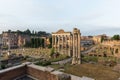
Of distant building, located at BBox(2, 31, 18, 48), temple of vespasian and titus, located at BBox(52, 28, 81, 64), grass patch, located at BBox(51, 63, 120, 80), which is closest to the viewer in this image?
grass patch, located at BBox(51, 63, 120, 80)

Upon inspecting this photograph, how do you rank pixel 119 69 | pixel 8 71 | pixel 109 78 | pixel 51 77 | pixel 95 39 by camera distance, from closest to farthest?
pixel 51 77 → pixel 8 71 → pixel 109 78 → pixel 119 69 → pixel 95 39

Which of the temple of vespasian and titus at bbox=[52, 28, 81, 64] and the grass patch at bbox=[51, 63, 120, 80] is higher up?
the temple of vespasian and titus at bbox=[52, 28, 81, 64]

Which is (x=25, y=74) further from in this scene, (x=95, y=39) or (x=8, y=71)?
(x=95, y=39)

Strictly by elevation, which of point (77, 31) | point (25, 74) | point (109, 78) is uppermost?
point (77, 31)

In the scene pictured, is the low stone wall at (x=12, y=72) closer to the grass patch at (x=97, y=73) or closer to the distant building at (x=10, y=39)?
the grass patch at (x=97, y=73)

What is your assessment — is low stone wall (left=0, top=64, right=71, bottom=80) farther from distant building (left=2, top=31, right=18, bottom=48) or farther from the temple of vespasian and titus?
distant building (left=2, top=31, right=18, bottom=48)

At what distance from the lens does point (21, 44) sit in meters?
82.4

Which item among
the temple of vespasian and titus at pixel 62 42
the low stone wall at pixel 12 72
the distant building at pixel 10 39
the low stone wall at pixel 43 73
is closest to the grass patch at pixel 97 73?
the low stone wall at pixel 43 73

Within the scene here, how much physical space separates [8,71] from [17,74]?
1.64ft

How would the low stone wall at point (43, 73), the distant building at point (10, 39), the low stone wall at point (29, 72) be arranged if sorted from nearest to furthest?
1. the low stone wall at point (43, 73)
2. the low stone wall at point (29, 72)
3. the distant building at point (10, 39)

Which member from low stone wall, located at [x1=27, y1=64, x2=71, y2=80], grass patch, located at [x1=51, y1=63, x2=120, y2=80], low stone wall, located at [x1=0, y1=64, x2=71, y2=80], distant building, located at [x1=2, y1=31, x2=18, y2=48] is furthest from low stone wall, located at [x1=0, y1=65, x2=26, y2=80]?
Result: distant building, located at [x1=2, y1=31, x2=18, y2=48]

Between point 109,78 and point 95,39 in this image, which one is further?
point 95,39

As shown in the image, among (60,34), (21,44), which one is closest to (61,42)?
(60,34)

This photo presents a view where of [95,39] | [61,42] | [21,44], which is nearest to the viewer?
[61,42]
